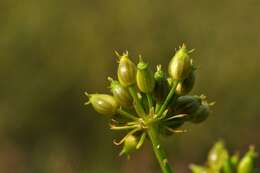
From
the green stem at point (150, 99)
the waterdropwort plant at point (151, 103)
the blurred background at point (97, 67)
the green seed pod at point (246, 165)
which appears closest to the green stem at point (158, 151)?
the waterdropwort plant at point (151, 103)

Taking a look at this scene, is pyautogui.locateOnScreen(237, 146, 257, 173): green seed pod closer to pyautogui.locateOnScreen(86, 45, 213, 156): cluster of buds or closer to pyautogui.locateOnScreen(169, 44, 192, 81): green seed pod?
pyautogui.locateOnScreen(86, 45, 213, 156): cluster of buds

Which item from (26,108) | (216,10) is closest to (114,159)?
(26,108)

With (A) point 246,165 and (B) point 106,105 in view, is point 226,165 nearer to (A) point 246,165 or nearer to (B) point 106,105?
(A) point 246,165

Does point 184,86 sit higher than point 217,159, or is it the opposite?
point 184,86

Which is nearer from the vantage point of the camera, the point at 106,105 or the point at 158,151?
the point at 158,151

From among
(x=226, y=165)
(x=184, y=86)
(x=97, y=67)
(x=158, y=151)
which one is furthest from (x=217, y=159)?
(x=97, y=67)

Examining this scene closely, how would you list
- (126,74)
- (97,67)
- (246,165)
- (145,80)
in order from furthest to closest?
(97,67), (126,74), (145,80), (246,165)
